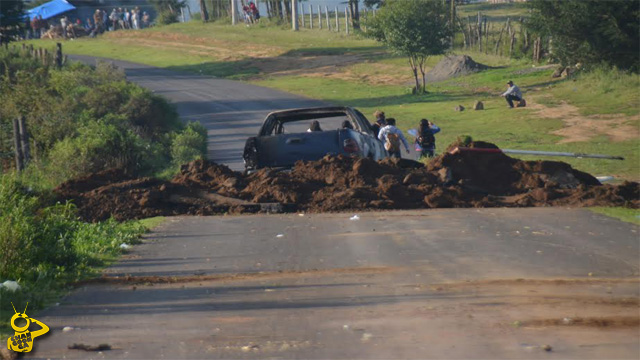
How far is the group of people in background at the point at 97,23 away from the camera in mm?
83312

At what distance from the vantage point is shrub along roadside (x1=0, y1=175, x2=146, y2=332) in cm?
920

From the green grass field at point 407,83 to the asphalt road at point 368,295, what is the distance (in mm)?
12792

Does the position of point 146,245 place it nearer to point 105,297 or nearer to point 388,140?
point 105,297

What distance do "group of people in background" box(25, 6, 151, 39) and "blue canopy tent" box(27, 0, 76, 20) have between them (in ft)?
2.21

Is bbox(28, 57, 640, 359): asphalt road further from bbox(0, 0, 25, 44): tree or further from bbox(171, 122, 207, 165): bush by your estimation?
bbox(0, 0, 25, 44): tree

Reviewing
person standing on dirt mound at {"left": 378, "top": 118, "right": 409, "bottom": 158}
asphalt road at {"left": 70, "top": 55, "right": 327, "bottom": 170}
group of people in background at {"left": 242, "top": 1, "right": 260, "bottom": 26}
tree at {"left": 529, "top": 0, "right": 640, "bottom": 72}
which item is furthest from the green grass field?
person standing on dirt mound at {"left": 378, "top": 118, "right": 409, "bottom": 158}

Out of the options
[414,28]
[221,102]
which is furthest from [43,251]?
[221,102]

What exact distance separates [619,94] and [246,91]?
878 inches

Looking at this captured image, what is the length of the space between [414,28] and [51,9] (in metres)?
51.5

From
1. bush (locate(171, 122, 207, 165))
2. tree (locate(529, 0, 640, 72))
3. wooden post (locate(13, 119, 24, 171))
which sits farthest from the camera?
tree (locate(529, 0, 640, 72))

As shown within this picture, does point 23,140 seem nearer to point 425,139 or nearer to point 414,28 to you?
point 425,139

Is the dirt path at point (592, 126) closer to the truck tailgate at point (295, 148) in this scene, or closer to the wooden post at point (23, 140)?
the truck tailgate at point (295, 148)

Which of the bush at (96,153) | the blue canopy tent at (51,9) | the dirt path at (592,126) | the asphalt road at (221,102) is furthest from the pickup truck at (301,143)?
the blue canopy tent at (51,9)

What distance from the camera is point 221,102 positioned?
1966 inches
